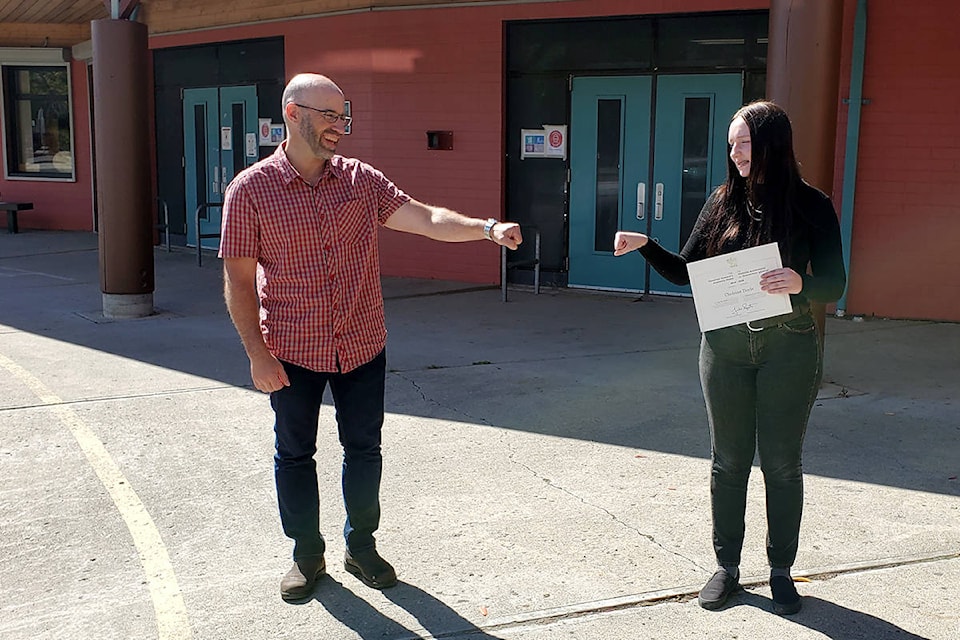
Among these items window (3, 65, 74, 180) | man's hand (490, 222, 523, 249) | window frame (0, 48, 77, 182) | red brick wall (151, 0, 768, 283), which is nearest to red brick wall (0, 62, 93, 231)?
window frame (0, 48, 77, 182)

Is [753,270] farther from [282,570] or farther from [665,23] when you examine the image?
[665,23]

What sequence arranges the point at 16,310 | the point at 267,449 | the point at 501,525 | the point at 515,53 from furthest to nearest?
the point at 515,53 < the point at 16,310 < the point at 267,449 < the point at 501,525

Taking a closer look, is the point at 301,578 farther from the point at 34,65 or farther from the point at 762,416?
the point at 34,65

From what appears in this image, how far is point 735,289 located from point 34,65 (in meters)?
18.1

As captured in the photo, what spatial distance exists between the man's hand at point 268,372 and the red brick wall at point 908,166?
7.76 m

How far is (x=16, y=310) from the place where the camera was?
35.4 ft

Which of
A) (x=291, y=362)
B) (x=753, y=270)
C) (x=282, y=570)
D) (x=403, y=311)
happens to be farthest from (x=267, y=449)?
(x=403, y=311)

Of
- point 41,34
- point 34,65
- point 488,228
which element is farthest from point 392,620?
point 34,65

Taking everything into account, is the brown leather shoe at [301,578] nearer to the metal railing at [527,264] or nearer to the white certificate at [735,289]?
the white certificate at [735,289]

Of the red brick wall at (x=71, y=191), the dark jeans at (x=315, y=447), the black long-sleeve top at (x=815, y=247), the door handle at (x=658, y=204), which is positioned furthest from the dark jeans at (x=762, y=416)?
the red brick wall at (x=71, y=191)

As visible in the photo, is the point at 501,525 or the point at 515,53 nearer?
the point at 501,525

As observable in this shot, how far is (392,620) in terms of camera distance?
157 inches

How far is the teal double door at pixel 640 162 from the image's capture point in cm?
1133

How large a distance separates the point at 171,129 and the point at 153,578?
13.2 metres
